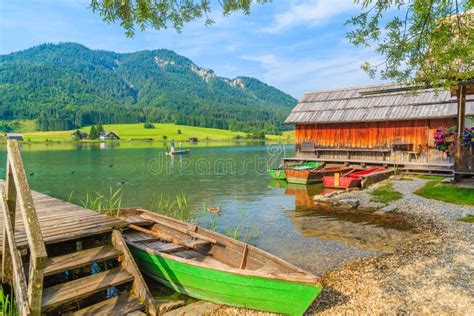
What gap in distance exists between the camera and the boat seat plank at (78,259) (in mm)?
6765

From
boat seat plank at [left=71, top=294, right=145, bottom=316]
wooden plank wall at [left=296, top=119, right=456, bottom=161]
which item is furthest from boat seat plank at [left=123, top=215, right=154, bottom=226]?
wooden plank wall at [left=296, top=119, right=456, bottom=161]

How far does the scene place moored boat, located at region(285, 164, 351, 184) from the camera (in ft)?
Result: 87.1

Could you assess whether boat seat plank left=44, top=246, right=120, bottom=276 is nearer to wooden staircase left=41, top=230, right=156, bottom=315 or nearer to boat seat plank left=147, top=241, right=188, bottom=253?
wooden staircase left=41, top=230, right=156, bottom=315

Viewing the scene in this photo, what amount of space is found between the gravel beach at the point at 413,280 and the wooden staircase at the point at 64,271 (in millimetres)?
1936

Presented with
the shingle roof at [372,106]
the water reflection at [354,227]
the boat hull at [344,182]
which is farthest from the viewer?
the shingle roof at [372,106]

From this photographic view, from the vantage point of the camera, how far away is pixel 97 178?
34406 mm

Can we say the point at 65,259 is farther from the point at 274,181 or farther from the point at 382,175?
the point at 274,181

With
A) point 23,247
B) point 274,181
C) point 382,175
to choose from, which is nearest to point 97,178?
point 274,181

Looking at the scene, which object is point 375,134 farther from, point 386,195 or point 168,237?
point 168,237

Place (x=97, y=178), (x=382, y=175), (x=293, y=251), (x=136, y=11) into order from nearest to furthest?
(x=136, y=11)
(x=293, y=251)
(x=382, y=175)
(x=97, y=178)

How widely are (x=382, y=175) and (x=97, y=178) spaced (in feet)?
87.4

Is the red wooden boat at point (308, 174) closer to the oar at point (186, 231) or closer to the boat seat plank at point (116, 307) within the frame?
the oar at point (186, 231)

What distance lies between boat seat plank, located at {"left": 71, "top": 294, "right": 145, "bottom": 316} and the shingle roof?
2014 cm

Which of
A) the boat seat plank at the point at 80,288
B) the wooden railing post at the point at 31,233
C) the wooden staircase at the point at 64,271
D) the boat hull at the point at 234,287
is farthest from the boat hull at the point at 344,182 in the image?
the wooden railing post at the point at 31,233
